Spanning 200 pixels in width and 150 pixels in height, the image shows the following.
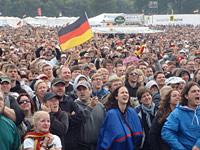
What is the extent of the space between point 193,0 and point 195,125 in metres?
78.9

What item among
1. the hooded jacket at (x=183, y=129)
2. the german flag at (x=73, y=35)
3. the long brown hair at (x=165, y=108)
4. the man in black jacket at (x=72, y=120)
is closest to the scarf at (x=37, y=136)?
the man in black jacket at (x=72, y=120)

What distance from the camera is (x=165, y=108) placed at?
511 centimetres

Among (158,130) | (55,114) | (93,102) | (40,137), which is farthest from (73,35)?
(40,137)

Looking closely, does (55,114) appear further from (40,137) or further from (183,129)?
(183,129)

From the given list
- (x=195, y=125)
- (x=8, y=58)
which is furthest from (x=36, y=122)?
(x=8, y=58)

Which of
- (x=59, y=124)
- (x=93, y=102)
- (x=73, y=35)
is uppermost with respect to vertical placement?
(x=73, y=35)

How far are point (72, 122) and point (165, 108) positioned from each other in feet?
4.28

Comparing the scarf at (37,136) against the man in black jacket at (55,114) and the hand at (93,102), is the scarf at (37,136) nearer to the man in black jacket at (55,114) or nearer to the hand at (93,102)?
the man in black jacket at (55,114)

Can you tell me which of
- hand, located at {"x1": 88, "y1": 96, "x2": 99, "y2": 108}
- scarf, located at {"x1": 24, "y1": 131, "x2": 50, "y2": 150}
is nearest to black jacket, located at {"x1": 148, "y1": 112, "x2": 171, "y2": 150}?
hand, located at {"x1": 88, "y1": 96, "x2": 99, "y2": 108}

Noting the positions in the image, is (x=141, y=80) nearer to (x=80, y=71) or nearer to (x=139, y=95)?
(x=80, y=71)

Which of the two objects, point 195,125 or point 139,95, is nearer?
point 195,125

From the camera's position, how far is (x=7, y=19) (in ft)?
177

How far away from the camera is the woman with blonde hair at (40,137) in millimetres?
4188

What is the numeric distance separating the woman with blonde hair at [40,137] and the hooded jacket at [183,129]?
1370 millimetres
